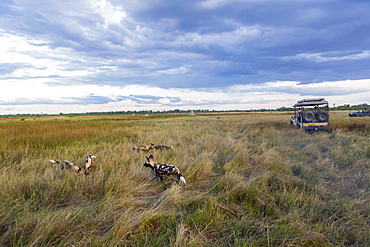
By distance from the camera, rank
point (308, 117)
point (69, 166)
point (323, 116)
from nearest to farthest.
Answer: point (69, 166) < point (323, 116) < point (308, 117)

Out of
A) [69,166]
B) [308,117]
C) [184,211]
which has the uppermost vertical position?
[308,117]

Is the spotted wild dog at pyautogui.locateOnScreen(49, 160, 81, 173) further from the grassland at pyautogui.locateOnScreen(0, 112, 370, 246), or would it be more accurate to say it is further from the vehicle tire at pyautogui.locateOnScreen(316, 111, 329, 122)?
the vehicle tire at pyautogui.locateOnScreen(316, 111, 329, 122)

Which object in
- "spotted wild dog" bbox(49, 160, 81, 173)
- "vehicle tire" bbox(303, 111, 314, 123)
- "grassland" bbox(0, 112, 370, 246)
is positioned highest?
"vehicle tire" bbox(303, 111, 314, 123)

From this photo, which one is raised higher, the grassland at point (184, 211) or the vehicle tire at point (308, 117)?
the vehicle tire at point (308, 117)

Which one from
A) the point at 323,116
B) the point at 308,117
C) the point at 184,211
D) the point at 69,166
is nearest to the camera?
the point at 184,211

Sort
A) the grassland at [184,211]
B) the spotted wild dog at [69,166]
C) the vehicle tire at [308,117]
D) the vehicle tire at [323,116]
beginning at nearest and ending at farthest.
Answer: the grassland at [184,211] → the spotted wild dog at [69,166] → the vehicle tire at [323,116] → the vehicle tire at [308,117]

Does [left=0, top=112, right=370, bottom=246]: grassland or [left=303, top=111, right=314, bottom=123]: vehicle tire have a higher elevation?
[left=303, top=111, right=314, bottom=123]: vehicle tire

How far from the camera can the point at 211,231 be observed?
9.08 ft

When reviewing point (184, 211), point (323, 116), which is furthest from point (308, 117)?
point (184, 211)

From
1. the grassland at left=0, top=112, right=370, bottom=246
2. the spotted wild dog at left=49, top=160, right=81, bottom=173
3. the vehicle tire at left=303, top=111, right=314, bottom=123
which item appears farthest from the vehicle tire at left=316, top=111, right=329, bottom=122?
the spotted wild dog at left=49, top=160, right=81, bottom=173

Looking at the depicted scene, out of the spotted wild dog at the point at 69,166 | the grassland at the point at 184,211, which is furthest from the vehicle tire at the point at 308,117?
the spotted wild dog at the point at 69,166

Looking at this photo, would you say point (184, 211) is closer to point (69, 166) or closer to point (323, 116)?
point (69, 166)

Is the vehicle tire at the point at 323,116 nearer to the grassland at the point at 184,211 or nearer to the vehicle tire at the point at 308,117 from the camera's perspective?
the vehicle tire at the point at 308,117

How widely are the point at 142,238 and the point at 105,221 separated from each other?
673mm
